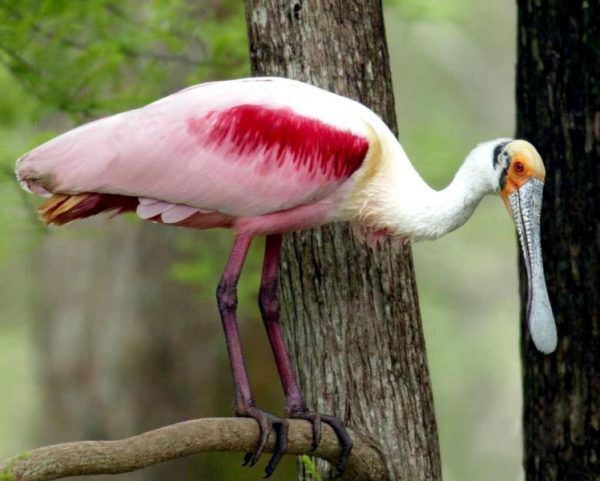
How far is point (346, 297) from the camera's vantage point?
5387mm

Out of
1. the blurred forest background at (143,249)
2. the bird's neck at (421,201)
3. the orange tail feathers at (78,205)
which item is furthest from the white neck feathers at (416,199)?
the blurred forest background at (143,249)

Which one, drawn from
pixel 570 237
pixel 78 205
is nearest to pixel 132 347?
pixel 570 237

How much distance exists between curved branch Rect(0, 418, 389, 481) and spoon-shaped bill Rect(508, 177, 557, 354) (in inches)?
33.2

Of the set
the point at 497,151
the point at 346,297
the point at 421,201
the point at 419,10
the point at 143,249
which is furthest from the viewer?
the point at 143,249

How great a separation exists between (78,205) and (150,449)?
1246 mm

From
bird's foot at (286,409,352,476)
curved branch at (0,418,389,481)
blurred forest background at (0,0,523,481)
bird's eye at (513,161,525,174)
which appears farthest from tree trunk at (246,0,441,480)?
blurred forest background at (0,0,523,481)

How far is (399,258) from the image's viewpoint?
5480mm

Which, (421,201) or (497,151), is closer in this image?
(497,151)

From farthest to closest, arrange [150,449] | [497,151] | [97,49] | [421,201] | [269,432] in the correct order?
[97,49] → [421,201] → [497,151] → [269,432] → [150,449]

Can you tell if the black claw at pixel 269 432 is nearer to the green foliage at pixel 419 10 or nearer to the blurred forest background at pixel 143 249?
the blurred forest background at pixel 143 249

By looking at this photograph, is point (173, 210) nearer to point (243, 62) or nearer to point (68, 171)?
point (68, 171)

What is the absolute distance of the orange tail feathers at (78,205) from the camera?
16.5ft

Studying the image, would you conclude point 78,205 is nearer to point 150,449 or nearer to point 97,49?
point 150,449

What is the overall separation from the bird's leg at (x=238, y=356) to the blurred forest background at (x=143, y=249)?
7.21ft
